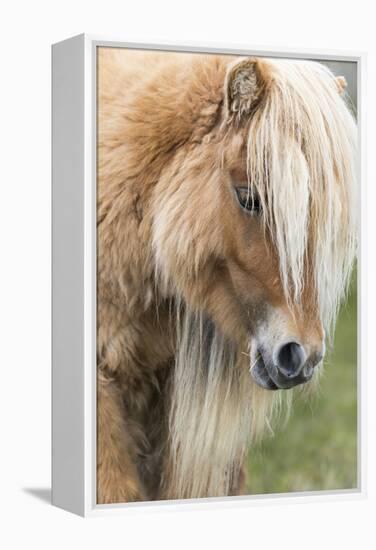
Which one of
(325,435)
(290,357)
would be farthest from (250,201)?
(325,435)

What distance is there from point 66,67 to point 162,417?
142cm

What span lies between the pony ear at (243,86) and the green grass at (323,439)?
1.01 meters

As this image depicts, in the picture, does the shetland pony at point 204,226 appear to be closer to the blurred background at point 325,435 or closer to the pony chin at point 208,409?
the pony chin at point 208,409

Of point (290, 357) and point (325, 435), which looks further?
point (325, 435)

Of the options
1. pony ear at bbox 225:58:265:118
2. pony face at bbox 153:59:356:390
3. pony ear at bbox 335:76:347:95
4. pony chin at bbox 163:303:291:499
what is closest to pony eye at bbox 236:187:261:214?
pony face at bbox 153:59:356:390

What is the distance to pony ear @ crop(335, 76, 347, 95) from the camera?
5438mm

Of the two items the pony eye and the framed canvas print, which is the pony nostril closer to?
the framed canvas print

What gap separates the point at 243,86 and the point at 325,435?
5.24 ft

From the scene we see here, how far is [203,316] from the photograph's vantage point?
5.21 metres

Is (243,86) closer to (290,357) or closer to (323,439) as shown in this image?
(290,357)

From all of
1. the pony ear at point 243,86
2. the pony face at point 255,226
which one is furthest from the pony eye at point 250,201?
the pony ear at point 243,86

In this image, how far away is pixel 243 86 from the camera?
511cm

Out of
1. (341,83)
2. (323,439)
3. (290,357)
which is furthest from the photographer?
(323,439)
